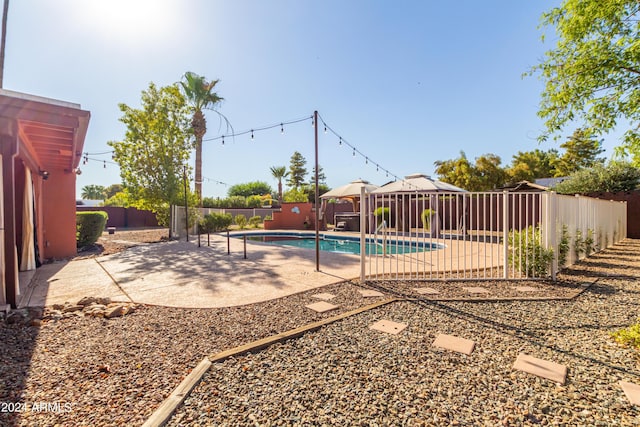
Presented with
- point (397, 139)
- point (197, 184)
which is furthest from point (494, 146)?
point (197, 184)

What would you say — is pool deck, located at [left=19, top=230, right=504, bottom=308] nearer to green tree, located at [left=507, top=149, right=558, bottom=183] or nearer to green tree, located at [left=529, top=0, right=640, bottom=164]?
green tree, located at [left=529, top=0, right=640, bottom=164]

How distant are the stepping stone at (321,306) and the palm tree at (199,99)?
13.2m

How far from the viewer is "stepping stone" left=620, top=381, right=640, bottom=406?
5.54 ft

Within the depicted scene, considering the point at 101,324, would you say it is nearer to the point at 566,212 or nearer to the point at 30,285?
the point at 30,285

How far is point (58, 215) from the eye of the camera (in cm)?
772

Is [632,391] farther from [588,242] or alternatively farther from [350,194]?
[350,194]

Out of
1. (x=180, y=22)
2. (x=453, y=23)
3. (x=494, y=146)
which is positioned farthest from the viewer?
(x=494, y=146)

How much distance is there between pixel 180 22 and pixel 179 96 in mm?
5528

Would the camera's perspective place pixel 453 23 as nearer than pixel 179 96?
Yes

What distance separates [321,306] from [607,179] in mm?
14008

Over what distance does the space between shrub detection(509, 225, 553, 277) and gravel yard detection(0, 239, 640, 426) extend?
4.45 feet

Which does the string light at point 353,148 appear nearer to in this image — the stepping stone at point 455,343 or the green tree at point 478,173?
the stepping stone at point 455,343

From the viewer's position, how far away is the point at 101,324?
9.77 ft

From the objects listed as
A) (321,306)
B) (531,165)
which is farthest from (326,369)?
(531,165)
